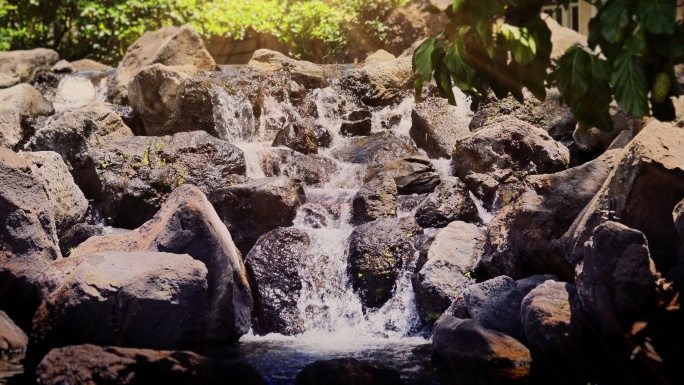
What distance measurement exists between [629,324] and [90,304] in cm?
446

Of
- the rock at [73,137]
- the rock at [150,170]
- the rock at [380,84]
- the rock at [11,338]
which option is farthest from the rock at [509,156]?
the rock at [11,338]

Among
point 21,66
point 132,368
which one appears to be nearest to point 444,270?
point 132,368

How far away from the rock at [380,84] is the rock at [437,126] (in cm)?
143

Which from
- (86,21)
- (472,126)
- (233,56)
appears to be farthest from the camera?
(233,56)

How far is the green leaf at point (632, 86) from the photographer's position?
143 inches

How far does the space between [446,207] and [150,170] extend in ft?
14.9

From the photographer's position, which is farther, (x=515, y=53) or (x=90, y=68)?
(x=90, y=68)

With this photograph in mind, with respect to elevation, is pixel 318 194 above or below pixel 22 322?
above

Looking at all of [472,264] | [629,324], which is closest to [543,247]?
[472,264]

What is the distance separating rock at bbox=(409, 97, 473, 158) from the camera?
46.6ft

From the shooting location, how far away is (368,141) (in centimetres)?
1440

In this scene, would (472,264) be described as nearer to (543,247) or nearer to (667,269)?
(543,247)

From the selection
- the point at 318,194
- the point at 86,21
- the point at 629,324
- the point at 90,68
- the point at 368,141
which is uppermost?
the point at 86,21

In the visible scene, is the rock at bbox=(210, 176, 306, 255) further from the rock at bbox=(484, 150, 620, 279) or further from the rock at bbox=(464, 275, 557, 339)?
the rock at bbox=(464, 275, 557, 339)
